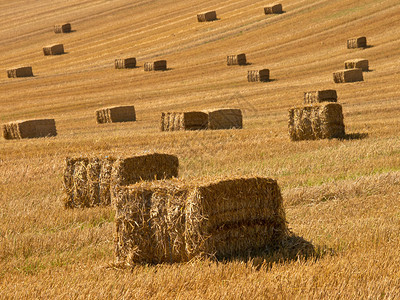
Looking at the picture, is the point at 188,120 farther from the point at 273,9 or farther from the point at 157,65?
the point at 273,9

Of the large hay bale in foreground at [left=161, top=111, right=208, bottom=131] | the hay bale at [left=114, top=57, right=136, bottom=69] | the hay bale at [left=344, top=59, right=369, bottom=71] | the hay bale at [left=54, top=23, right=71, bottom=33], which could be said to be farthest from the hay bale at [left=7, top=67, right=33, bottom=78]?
the large hay bale in foreground at [left=161, top=111, right=208, bottom=131]

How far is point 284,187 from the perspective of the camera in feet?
35.5

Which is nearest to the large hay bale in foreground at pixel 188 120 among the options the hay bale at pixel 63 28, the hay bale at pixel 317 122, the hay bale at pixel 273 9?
the hay bale at pixel 317 122

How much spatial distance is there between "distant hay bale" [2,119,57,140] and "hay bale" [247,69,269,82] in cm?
1490

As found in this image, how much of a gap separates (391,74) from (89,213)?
24.4 m

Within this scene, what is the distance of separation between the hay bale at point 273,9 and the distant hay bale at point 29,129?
2850 cm

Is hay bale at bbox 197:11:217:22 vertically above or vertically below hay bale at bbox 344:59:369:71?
above

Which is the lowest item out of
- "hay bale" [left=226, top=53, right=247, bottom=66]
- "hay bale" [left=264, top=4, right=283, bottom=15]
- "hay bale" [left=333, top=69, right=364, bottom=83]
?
"hay bale" [left=333, top=69, right=364, bottom=83]

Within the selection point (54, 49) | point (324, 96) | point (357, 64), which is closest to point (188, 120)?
point (324, 96)

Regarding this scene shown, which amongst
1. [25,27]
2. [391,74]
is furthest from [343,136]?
[25,27]

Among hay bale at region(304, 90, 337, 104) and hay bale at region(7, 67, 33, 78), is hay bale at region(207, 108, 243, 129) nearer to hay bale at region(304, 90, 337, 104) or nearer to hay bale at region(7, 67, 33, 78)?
hay bale at region(304, 90, 337, 104)

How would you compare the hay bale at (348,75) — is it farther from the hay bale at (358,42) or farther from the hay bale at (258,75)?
the hay bale at (358,42)

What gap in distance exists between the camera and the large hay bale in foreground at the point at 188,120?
784 inches

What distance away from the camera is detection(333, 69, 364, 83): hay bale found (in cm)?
3020
